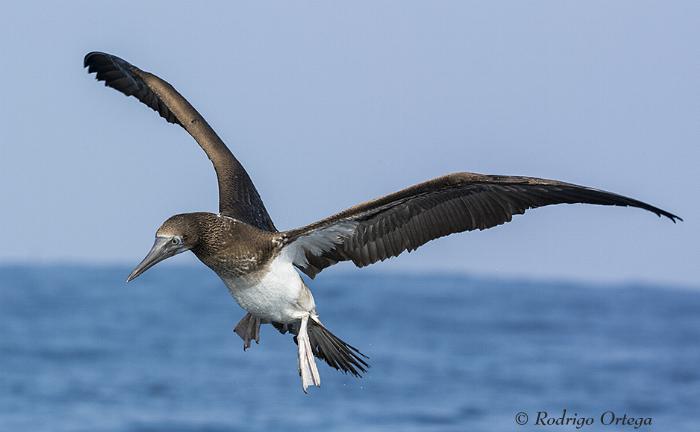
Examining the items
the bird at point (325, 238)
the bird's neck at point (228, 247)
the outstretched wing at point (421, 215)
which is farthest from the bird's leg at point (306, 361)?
the bird's neck at point (228, 247)

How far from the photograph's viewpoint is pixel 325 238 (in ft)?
39.8

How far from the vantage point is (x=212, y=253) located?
38.4ft

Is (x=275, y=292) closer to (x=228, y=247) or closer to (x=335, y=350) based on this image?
(x=228, y=247)

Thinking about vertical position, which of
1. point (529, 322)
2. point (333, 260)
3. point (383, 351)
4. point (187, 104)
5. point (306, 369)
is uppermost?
point (529, 322)

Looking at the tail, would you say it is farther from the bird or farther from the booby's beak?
the booby's beak

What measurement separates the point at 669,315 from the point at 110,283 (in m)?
25.9

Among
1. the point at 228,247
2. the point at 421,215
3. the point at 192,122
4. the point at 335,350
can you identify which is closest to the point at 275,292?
the point at 228,247

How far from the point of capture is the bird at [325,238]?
37.2 feet

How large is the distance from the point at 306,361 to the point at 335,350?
0.49m

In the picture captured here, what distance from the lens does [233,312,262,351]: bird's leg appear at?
12.8m

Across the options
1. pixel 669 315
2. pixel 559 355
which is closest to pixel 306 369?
pixel 559 355

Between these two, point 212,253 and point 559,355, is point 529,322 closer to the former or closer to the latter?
point 559,355

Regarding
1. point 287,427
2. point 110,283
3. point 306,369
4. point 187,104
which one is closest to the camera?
point 306,369

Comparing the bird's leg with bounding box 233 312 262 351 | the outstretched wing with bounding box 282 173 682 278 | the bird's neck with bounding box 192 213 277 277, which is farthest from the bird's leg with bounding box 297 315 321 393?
the bird's neck with bounding box 192 213 277 277
